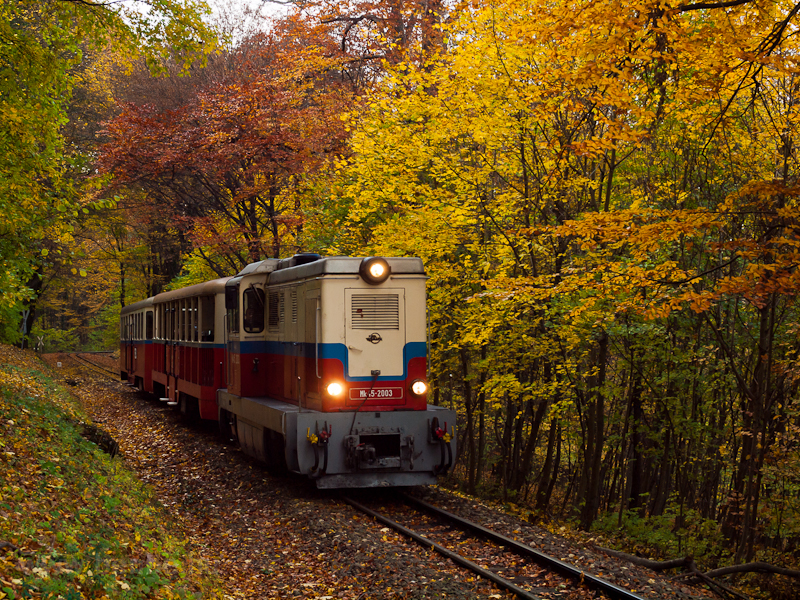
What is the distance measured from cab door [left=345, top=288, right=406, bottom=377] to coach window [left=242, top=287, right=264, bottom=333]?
2746mm

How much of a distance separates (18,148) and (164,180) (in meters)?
12.5

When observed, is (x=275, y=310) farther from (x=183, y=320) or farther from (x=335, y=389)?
(x=183, y=320)

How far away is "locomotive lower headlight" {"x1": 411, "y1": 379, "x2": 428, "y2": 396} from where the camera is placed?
1002 cm

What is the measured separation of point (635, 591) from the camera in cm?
618

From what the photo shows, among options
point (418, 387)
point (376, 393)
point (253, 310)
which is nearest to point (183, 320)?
point (253, 310)

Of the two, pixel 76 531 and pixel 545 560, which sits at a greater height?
pixel 76 531

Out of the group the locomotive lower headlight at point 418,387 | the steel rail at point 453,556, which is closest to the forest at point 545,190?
the locomotive lower headlight at point 418,387

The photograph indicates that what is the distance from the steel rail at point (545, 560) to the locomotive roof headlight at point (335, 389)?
1839mm

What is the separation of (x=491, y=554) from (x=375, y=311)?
12.4 ft

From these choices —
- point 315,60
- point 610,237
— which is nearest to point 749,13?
point 610,237

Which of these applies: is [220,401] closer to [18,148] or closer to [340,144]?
[18,148]

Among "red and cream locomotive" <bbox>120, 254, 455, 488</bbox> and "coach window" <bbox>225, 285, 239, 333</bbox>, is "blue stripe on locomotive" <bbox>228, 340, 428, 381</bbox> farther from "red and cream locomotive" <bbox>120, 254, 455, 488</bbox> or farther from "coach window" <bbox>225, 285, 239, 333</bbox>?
"coach window" <bbox>225, 285, 239, 333</bbox>

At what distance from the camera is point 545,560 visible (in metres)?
6.93

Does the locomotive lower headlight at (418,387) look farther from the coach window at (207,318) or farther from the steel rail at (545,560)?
the coach window at (207,318)
